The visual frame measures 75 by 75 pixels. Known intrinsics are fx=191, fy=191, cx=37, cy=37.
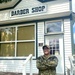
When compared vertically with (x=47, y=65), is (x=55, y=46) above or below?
above

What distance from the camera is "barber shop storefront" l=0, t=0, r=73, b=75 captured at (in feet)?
37.6

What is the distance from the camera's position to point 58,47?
38.5 feet

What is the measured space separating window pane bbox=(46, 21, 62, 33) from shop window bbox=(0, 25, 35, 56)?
115 centimetres

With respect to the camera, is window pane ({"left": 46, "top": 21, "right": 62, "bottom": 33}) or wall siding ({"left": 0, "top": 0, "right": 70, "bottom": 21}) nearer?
wall siding ({"left": 0, "top": 0, "right": 70, "bottom": 21})

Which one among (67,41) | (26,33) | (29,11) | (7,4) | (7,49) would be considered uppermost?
(7,4)

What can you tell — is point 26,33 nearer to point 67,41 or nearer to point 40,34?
point 40,34

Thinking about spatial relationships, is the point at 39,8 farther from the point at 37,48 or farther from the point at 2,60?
the point at 2,60

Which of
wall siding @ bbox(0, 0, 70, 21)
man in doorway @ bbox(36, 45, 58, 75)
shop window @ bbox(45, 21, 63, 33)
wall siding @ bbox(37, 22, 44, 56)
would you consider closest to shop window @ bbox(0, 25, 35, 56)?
wall siding @ bbox(37, 22, 44, 56)

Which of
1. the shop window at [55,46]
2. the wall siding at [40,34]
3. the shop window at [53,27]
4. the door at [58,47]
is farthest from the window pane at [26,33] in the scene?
the shop window at [55,46]

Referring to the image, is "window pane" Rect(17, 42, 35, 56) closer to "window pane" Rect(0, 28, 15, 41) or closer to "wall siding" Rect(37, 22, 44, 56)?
"wall siding" Rect(37, 22, 44, 56)

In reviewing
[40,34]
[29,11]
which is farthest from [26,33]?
[29,11]

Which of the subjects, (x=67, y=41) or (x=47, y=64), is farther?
(x=67, y=41)

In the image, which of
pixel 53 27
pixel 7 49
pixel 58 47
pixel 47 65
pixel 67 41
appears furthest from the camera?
pixel 7 49

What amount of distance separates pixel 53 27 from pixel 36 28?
1219 mm
